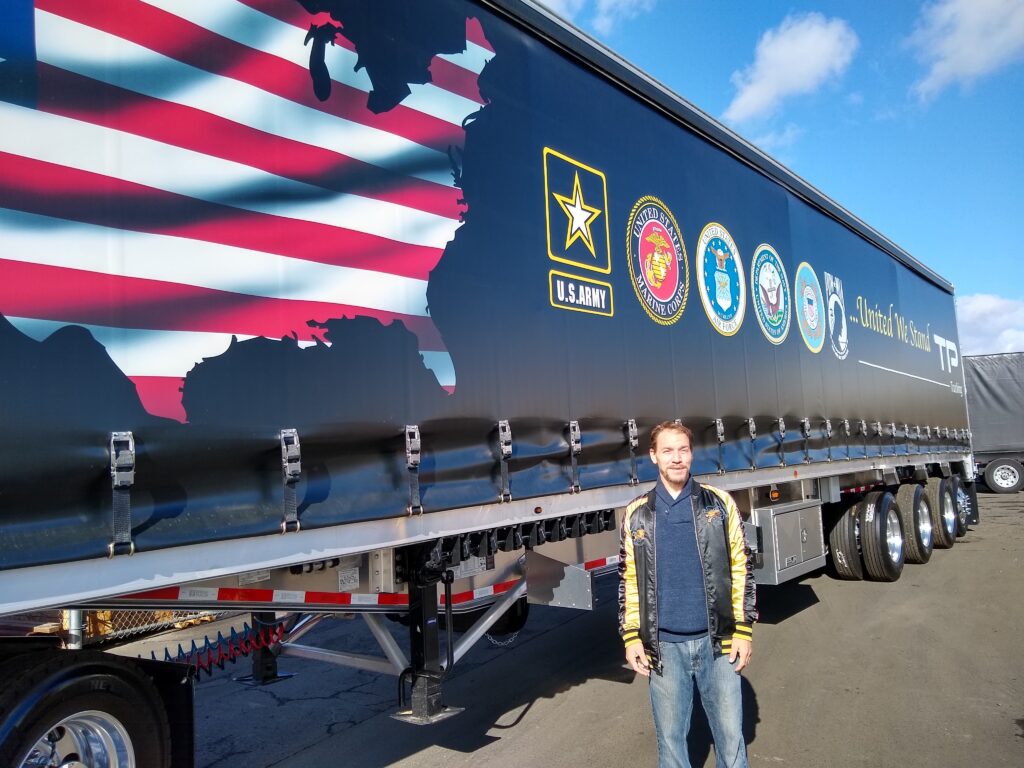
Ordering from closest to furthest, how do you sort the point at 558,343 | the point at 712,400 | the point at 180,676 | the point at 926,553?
the point at 180,676 < the point at 558,343 < the point at 712,400 < the point at 926,553

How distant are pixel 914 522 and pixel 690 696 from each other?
7.86 metres

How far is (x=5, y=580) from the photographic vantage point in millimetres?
1998

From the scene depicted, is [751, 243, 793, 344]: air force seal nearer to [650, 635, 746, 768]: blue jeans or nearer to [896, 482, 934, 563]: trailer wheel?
[650, 635, 746, 768]: blue jeans

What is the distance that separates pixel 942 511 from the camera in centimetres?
1072

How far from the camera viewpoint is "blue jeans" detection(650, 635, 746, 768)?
9.28 feet

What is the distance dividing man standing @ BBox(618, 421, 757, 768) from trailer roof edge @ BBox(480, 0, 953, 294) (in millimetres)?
2428

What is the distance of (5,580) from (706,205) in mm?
4792

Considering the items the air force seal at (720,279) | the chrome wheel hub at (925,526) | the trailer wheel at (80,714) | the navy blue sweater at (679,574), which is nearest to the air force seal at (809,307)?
the air force seal at (720,279)

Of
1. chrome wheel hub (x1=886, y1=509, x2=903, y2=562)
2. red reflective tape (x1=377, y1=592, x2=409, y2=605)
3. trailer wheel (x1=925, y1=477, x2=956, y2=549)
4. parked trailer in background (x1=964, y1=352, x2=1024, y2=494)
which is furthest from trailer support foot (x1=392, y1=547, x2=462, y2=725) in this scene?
parked trailer in background (x1=964, y1=352, x2=1024, y2=494)

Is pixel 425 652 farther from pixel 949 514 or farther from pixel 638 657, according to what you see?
pixel 949 514

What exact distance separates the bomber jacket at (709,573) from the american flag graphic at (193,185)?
3.60 ft

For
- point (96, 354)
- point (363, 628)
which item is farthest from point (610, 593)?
point (96, 354)

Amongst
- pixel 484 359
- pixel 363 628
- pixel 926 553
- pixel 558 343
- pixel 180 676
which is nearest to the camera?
pixel 180 676

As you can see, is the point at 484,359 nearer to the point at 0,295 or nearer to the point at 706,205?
the point at 0,295
